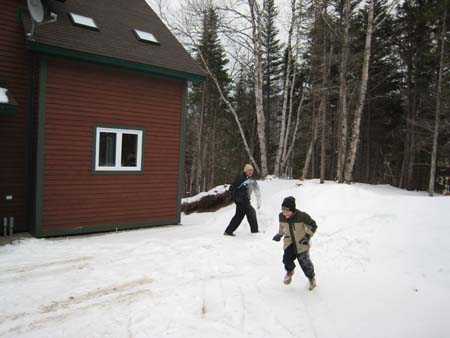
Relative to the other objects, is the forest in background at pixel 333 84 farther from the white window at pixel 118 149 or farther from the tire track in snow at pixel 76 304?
the tire track in snow at pixel 76 304

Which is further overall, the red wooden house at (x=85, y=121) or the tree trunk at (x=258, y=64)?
the tree trunk at (x=258, y=64)

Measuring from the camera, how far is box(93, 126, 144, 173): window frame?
26.8 feet

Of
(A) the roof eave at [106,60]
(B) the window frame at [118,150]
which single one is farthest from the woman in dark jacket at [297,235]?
(A) the roof eave at [106,60]

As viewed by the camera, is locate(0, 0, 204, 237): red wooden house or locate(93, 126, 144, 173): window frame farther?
locate(93, 126, 144, 173): window frame

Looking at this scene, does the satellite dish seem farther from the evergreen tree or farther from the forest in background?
the evergreen tree

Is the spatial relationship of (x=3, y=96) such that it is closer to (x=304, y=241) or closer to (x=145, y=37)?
(x=145, y=37)

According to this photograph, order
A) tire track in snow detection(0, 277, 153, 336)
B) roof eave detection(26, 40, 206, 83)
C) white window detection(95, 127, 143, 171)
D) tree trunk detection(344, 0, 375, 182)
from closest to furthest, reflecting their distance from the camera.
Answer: tire track in snow detection(0, 277, 153, 336) < roof eave detection(26, 40, 206, 83) < white window detection(95, 127, 143, 171) < tree trunk detection(344, 0, 375, 182)

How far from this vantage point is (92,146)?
26.7ft

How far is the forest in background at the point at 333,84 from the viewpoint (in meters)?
15.2

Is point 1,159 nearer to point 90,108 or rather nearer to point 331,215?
point 90,108

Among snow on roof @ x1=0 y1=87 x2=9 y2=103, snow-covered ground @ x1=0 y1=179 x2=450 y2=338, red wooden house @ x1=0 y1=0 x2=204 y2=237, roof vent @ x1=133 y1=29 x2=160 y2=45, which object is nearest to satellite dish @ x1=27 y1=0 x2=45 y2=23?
red wooden house @ x1=0 y1=0 x2=204 y2=237

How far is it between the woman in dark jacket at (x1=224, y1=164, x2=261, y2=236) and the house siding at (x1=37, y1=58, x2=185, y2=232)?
2.68 metres

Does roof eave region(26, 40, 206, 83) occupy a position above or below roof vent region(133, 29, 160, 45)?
below

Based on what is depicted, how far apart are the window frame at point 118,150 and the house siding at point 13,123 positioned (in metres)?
1.65
